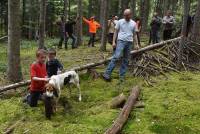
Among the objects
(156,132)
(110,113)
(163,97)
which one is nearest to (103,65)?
(163,97)

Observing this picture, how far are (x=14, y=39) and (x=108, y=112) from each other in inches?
170

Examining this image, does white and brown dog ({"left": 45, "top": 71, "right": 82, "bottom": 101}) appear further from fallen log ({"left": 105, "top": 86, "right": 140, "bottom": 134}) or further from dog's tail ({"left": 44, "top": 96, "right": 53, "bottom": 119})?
fallen log ({"left": 105, "top": 86, "right": 140, "bottom": 134})

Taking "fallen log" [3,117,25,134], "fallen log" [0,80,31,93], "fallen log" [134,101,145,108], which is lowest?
"fallen log" [3,117,25,134]

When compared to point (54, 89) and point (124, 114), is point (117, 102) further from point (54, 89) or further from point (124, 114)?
point (54, 89)

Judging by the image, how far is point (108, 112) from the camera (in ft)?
32.3

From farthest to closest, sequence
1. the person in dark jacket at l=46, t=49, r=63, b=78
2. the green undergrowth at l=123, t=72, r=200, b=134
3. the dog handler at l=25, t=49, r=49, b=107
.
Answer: the person in dark jacket at l=46, t=49, r=63, b=78 → the dog handler at l=25, t=49, r=49, b=107 → the green undergrowth at l=123, t=72, r=200, b=134

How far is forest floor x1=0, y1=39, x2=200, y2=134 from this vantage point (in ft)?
29.7

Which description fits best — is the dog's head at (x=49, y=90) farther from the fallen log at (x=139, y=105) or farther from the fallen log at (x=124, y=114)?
the fallen log at (x=139, y=105)

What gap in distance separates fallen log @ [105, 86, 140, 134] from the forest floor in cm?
17

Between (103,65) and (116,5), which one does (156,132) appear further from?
(116,5)

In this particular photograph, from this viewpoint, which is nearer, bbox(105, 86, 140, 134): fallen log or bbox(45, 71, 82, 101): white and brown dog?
bbox(105, 86, 140, 134): fallen log

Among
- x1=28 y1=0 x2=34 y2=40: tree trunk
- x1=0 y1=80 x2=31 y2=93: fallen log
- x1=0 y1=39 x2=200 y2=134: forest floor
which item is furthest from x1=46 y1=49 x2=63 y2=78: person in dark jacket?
x1=28 y1=0 x2=34 y2=40: tree trunk

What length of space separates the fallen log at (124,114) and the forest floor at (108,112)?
6.7 inches

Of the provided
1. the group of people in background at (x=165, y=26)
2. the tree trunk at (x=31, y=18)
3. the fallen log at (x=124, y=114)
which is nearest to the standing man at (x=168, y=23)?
the group of people in background at (x=165, y=26)
